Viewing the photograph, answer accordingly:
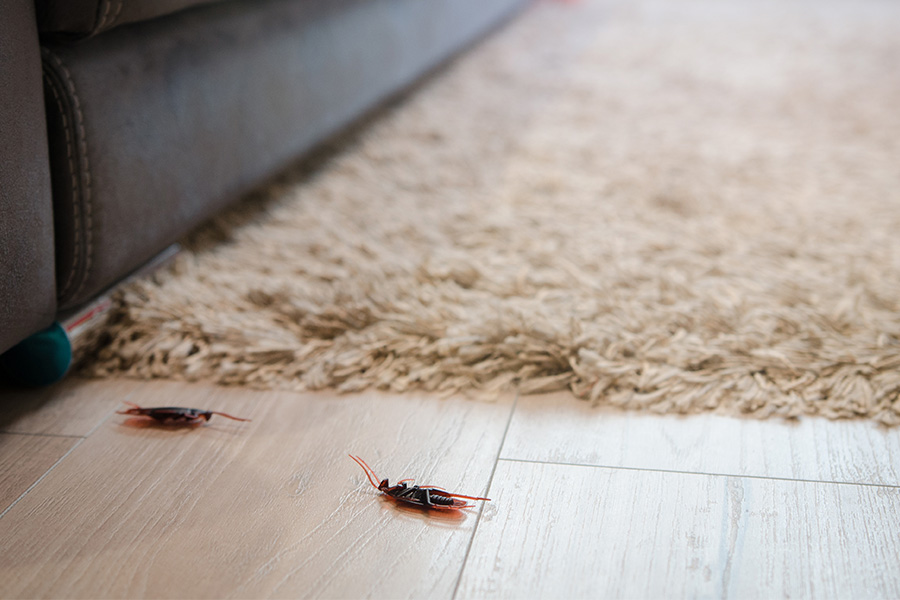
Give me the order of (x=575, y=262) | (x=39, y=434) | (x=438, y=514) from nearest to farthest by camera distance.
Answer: (x=438, y=514) → (x=39, y=434) → (x=575, y=262)

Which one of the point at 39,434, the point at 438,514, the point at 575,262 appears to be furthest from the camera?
the point at 575,262

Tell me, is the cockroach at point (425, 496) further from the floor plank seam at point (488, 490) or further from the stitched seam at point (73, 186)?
the stitched seam at point (73, 186)

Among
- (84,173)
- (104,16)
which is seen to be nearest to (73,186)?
(84,173)

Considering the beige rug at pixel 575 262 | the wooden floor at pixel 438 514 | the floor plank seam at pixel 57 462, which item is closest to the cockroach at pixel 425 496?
the wooden floor at pixel 438 514

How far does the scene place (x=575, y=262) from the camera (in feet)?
3.26

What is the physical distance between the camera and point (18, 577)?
1.85 feet

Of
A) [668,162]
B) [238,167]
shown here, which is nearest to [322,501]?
[238,167]

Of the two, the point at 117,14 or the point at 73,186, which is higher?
the point at 117,14

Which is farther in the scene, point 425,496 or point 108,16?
point 108,16

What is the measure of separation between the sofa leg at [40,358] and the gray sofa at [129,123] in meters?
0.04

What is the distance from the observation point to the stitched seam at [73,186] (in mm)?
720

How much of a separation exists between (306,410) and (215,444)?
0.09m

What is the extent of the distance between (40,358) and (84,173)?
20 centimetres

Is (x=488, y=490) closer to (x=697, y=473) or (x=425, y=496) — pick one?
(x=425, y=496)
